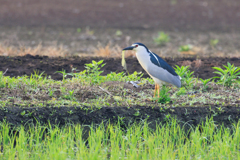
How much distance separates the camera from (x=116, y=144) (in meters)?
4.08

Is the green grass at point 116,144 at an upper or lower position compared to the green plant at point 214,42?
lower

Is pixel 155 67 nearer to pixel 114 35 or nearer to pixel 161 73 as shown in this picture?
pixel 161 73

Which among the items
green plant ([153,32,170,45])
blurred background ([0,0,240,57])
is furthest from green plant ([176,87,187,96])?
green plant ([153,32,170,45])

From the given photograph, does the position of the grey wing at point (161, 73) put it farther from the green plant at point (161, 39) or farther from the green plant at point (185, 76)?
the green plant at point (161, 39)

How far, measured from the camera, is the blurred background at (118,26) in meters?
10.7

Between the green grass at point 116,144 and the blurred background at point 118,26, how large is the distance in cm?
443

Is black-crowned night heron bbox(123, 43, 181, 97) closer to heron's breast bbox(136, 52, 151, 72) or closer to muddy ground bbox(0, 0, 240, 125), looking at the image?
heron's breast bbox(136, 52, 151, 72)

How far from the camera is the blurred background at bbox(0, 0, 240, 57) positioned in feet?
35.0

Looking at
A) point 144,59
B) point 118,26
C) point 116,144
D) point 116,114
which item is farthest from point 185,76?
point 118,26

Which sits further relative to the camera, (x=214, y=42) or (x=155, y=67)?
(x=214, y=42)

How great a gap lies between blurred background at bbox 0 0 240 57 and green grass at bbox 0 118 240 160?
174 inches

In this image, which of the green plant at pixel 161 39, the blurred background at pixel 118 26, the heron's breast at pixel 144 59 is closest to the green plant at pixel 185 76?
the heron's breast at pixel 144 59

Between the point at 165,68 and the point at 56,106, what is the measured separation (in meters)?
1.65

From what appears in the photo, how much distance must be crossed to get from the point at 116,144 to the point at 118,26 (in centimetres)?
1113
